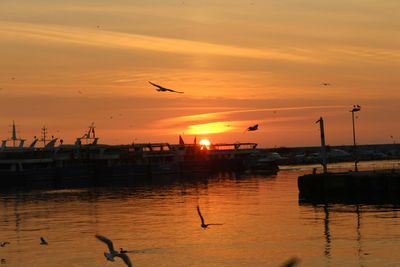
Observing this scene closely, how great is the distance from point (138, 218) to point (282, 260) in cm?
2304

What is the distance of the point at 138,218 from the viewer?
59000 mm

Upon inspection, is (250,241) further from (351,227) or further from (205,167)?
(205,167)

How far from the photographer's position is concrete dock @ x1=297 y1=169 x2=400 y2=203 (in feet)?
232

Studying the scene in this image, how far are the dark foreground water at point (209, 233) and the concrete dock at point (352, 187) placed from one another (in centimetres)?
254

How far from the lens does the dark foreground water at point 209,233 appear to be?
125 ft

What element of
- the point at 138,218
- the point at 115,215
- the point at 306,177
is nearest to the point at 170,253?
the point at 138,218

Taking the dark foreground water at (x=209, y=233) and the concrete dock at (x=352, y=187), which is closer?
the dark foreground water at (x=209, y=233)

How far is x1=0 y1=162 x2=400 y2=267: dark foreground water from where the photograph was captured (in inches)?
1500

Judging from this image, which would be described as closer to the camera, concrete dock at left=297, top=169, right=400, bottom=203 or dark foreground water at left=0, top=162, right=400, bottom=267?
dark foreground water at left=0, top=162, right=400, bottom=267

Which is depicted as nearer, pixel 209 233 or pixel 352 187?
pixel 209 233

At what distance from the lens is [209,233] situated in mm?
47719

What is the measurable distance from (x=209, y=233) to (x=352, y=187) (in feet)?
95.0

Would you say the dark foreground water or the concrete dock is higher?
the concrete dock

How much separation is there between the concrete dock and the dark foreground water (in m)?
2.54
